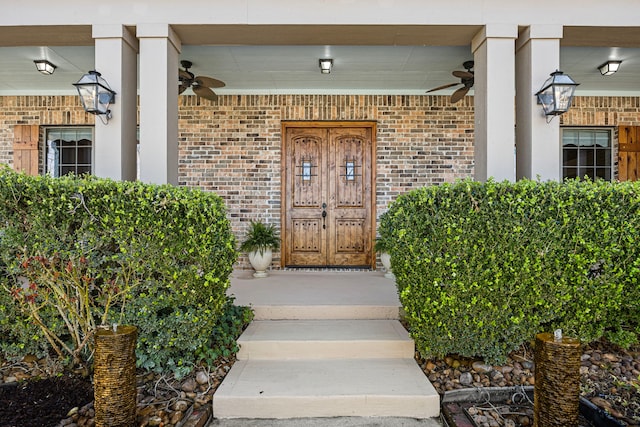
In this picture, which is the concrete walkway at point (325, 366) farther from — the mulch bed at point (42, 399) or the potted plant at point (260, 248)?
the potted plant at point (260, 248)

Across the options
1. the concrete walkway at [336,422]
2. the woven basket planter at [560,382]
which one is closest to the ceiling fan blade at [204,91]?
the concrete walkway at [336,422]

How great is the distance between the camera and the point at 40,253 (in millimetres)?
2412

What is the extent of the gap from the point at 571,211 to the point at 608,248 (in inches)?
13.2

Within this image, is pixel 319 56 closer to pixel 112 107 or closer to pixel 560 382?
pixel 112 107

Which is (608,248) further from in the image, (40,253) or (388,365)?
(40,253)

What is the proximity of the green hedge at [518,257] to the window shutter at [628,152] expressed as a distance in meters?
4.16

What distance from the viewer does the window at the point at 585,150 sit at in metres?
6.08

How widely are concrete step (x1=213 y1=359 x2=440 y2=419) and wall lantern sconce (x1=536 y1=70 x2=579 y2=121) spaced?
7.77 ft

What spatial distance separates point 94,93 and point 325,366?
2.79 meters

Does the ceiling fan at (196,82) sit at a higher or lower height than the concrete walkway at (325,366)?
higher

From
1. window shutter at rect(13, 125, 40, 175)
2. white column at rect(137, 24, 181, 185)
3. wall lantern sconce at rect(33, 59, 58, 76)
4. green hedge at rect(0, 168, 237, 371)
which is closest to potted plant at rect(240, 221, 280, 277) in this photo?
white column at rect(137, 24, 181, 185)

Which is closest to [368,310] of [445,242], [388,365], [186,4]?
[388,365]

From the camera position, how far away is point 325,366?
2.76 meters

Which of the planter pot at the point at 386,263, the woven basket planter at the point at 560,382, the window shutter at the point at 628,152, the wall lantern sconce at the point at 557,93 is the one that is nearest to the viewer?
the woven basket planter at the point at 560,382
